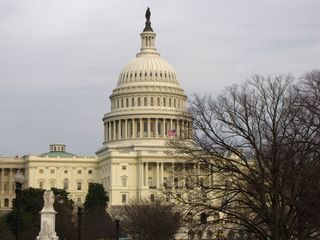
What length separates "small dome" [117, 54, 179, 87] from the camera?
18175 cm

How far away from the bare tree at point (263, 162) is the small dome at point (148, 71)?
134 meters

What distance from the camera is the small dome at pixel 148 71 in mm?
181750

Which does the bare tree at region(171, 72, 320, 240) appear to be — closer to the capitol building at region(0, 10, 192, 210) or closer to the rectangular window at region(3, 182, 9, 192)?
the capitol building at region(0, 10, 192, 210)

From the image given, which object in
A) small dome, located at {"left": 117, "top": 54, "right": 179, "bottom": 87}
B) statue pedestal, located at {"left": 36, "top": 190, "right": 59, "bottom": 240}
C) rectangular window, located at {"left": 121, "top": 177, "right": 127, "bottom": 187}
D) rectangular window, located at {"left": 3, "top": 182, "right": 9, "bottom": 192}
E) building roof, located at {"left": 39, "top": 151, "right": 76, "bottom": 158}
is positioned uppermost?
small dome, located at {"left": 117, "top": 54, "right": 179, "bottom": 87}

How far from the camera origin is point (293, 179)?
146ft

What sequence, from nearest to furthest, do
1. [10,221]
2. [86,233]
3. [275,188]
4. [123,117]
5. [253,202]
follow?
[275,188] → [253,202] → [86,233] → [10,221] → [123,117]

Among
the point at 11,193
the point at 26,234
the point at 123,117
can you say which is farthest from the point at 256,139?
the point at 11,193

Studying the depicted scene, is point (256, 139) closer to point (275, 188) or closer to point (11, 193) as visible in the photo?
point (275, 188)

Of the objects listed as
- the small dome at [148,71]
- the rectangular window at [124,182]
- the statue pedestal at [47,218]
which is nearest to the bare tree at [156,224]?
the statue pedestal at [47,218]

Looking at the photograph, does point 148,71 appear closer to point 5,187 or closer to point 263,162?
point 5,187

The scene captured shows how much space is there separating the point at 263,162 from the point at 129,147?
129956 millimetres

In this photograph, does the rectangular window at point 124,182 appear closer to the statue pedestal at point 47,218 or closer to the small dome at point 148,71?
the small dome at point 148,71

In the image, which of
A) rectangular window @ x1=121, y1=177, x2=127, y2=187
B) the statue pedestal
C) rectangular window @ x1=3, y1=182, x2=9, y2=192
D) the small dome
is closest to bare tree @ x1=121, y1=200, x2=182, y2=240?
the statue pedestal

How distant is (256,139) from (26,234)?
33.9 meters
